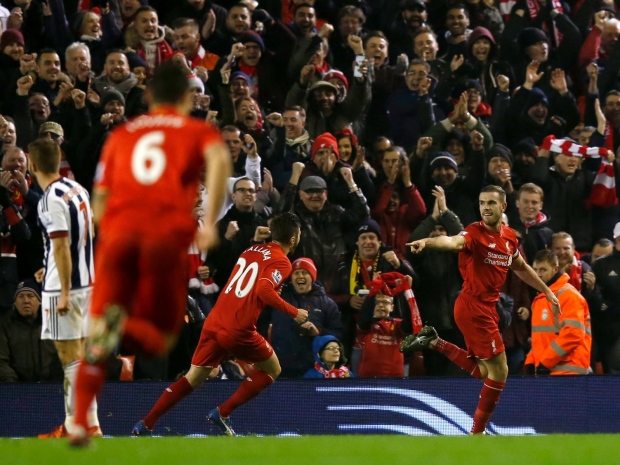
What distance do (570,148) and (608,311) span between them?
7.55 feet

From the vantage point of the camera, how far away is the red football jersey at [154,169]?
6.02m

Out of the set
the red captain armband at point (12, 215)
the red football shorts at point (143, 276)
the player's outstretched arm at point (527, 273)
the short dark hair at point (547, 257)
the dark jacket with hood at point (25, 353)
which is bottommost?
the dark jacket with hood at point (25, 353)

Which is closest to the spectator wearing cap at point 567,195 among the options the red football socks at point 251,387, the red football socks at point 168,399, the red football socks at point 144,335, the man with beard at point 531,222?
the man with beard at point 531,222

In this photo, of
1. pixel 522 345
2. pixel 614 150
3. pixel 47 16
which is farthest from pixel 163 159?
pixel 614 150

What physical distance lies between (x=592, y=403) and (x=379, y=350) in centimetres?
227

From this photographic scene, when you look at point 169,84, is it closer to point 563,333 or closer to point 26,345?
point 26,345

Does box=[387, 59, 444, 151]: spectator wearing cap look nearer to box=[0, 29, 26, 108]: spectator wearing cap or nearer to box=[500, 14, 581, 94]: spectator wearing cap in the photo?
box=[500, 14, 581, 94]: spectator wearing cap

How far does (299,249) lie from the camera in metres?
13.2

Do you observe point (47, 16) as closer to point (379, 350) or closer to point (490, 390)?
point (379, 350)

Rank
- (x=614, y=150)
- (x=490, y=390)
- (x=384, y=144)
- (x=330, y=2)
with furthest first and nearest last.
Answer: (x=330, y=2), (x=614, y=150), (x=384, y=144), (x=490, y=390)

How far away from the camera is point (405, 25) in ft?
54.2

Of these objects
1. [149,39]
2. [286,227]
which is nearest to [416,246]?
[286,227]

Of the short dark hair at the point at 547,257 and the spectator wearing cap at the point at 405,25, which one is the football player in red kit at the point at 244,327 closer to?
the short dark hair at the point at 547,257

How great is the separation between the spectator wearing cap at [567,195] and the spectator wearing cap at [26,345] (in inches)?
246
